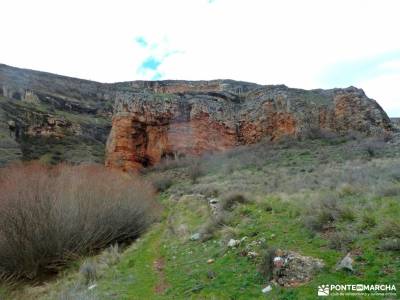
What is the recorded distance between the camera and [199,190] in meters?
19.5

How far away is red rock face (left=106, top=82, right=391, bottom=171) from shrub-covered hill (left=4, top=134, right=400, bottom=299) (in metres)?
14.1

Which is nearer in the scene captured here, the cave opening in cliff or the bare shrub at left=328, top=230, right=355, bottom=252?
the bare shrub at left=328, top=230, right=355, bottom=252

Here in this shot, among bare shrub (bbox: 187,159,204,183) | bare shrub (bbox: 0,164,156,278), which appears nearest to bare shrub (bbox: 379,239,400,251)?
bare shrub (bbox: 0,164,156,278)

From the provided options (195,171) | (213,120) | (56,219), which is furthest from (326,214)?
(213,120)

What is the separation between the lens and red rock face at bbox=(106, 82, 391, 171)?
97.6ft

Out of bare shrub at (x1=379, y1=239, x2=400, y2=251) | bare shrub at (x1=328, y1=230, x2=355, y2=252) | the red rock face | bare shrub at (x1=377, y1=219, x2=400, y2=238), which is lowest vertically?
bare shrub at (x1=328, y1=230, x2=355, y2=252)

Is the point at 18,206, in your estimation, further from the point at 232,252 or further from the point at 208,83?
the point at 208,83

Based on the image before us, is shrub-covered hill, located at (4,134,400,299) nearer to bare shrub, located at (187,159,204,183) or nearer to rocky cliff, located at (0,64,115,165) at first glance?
bare shrub, located at (187,159,204,183)

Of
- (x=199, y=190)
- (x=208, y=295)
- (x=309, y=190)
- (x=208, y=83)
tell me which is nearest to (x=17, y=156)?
(x=199, y=190)

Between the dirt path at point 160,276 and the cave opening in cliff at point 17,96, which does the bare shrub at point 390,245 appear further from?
the cave opening in cliff at point 17,96

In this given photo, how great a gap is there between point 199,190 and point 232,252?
10766 millimetres

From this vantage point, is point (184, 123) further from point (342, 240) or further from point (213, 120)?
point (342, 240)

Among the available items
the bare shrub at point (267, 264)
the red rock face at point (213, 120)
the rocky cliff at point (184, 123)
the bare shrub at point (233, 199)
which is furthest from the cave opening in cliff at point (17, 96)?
the bare shrub at point (267, 264)

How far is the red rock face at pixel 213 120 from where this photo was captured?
29734 millimetres
